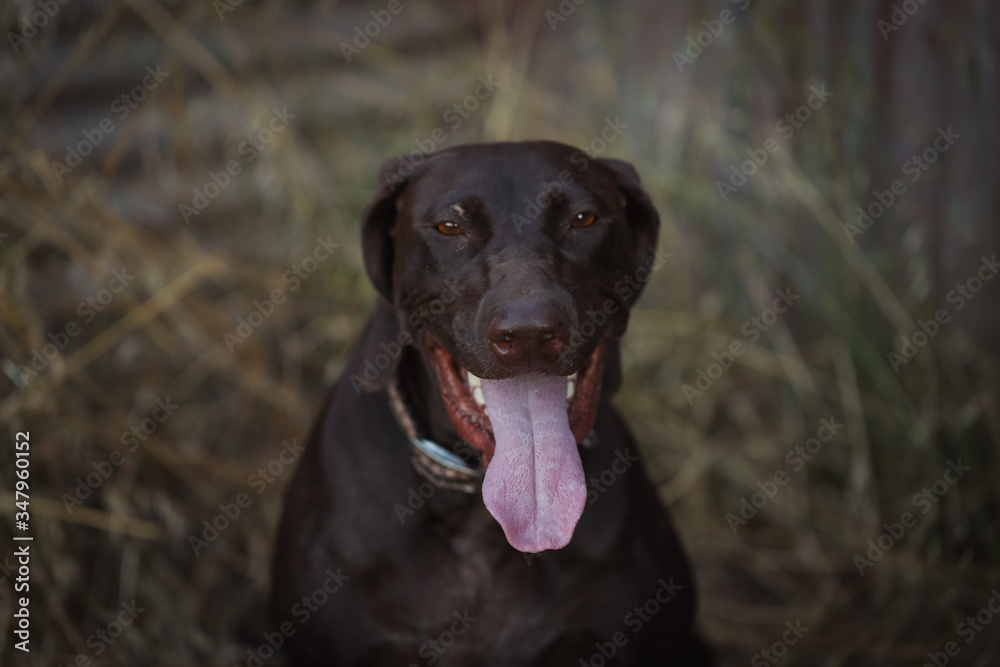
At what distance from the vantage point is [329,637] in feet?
9.02

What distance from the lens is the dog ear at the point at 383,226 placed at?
107 inches

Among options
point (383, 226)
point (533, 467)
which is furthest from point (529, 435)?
point (383, 226)

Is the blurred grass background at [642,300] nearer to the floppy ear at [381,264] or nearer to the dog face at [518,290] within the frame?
the floppy ear at [381,264]

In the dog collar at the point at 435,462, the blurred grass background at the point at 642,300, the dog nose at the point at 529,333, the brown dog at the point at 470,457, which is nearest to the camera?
the dog nose at the point at 529,333

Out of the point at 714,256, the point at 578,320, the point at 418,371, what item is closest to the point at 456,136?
the point at 714,256

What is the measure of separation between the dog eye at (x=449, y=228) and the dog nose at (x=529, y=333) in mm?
338

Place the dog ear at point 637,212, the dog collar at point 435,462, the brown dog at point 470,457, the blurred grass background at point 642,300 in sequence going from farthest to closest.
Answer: the blurred grass background at point 642,300 < the dog ear at point 637,212 < the dog collar at point 435,462 < the brown dog at point 470,457

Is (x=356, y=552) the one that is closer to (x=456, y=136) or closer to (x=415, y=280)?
(x=415, y=280)

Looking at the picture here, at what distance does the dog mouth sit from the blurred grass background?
1.60 m

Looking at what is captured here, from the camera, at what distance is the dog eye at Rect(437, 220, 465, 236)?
2.56 meters

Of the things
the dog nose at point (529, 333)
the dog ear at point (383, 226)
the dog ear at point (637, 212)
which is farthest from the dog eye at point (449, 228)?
the dog ear at point (637, 212)

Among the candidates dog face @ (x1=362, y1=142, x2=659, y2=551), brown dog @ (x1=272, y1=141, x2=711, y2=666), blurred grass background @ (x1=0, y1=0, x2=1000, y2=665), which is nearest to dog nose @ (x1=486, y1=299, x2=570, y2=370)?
dog face @ (x1=362, y1=142, x2=659, y2=551)

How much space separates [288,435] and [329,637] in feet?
5.27

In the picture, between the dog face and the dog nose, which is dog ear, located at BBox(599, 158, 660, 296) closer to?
the dog face
